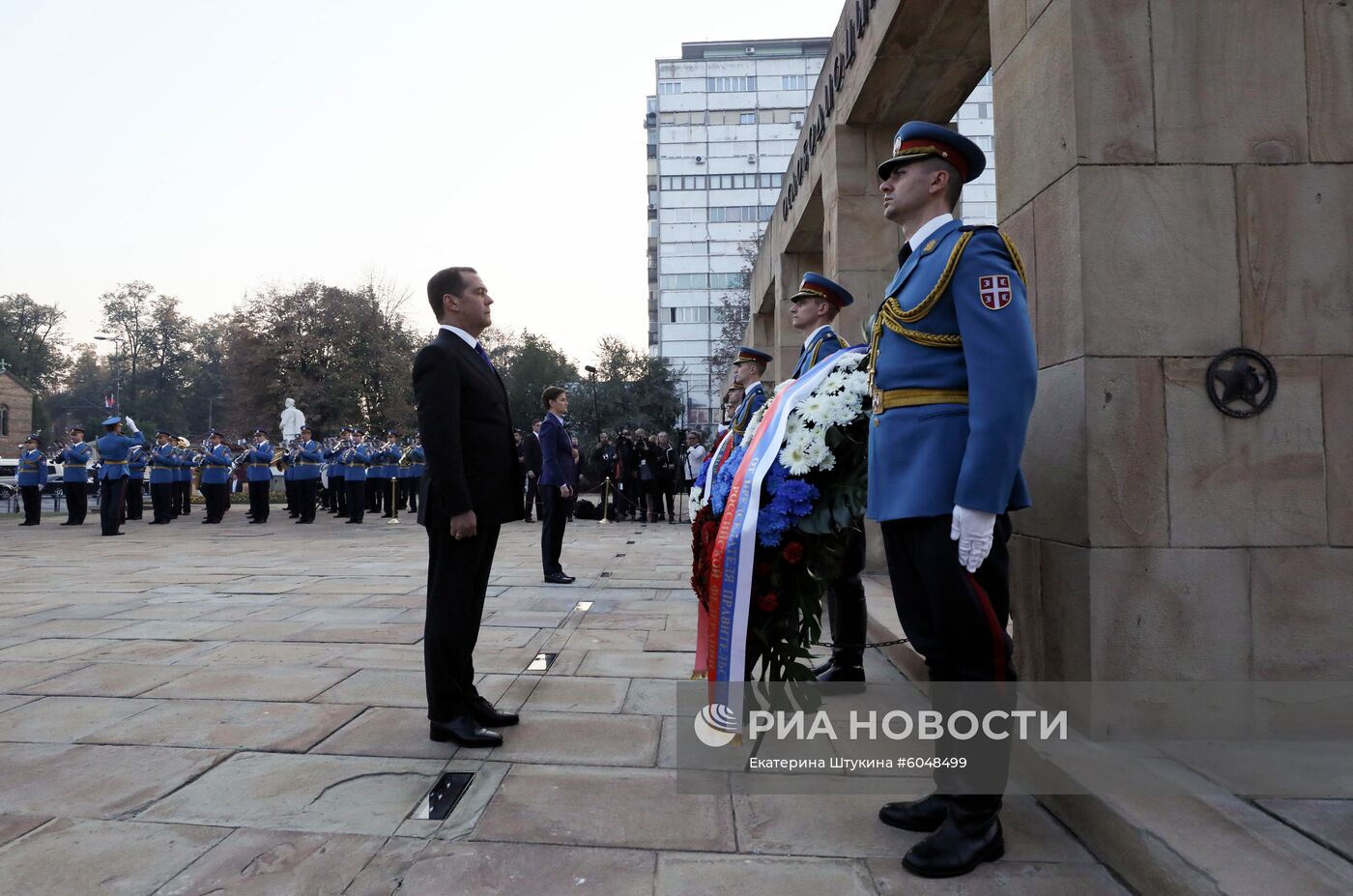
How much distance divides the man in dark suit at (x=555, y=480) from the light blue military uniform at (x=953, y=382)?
5.48 meters

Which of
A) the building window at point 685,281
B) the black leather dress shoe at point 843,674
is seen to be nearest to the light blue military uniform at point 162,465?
the black leather dress shoe at point 843,674

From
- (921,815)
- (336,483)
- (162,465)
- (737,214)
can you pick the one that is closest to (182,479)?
(162,465)

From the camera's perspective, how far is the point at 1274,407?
304cm

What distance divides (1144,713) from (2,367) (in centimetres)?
7189

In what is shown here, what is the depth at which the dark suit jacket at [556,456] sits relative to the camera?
7.97 m

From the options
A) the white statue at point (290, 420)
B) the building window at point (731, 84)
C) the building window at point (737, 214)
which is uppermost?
the building window at point (731, 84)

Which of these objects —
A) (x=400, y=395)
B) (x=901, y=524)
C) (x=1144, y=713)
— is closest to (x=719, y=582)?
(x=901, y=524)

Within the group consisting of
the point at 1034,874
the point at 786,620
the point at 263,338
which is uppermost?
the point at 263,338

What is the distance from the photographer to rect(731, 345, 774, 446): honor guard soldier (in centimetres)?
516

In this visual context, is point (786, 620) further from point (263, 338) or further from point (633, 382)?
point (263, 338)

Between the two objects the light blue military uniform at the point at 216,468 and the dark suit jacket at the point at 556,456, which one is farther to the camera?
the light blue military uniform at the point at 216,468

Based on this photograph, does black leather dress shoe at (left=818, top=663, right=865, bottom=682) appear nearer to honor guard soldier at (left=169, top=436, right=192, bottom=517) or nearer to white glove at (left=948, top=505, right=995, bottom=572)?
white glove at (left=948, top=505, right=995, bottom=572)

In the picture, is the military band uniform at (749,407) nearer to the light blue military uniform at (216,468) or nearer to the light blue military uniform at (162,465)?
the light blue military uniform at (216,468)

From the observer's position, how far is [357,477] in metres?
18.5
